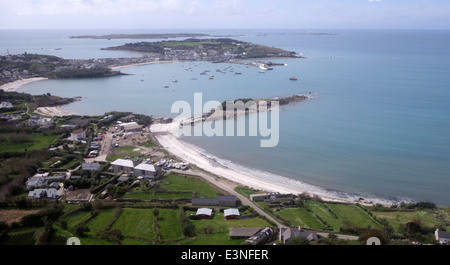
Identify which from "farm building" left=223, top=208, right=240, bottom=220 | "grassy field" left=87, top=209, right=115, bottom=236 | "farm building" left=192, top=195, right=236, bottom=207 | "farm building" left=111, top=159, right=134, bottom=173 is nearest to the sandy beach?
"farm building" left=111, top=159, right=134, bottom=173

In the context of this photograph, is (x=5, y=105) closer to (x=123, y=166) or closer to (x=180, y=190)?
(x=123, y=166)

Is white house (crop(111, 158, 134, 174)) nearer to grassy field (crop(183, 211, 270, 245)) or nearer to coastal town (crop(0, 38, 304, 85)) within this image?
grassy field (crop(183, 211, 270, 245))

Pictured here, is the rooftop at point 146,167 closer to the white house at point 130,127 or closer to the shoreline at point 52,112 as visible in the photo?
the white house at point 130,127

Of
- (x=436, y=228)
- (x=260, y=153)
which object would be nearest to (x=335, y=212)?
(x=436, y=228)

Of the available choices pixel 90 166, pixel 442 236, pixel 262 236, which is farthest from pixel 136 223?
pixel 442 236

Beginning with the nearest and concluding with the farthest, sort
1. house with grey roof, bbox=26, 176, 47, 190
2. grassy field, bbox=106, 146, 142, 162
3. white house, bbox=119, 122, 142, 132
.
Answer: house with grey roof, bbox=26, 176, 47, 190 → grassy field, bbox=106, 146, 142, 162 → white house, bbox=119, 122, 142, 132

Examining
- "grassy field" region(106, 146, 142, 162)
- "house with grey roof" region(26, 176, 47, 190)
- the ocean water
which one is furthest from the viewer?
"grassy field" region(106, 146, 142, 162)
